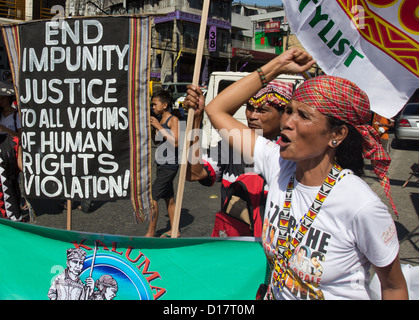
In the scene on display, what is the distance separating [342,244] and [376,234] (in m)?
0.14

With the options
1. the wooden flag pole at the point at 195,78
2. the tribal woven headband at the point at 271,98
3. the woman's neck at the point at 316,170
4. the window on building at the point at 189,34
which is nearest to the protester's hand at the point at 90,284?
the wooden flag pole at the point at 195,78

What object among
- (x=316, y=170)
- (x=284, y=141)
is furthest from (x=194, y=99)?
(x=316, y=170)

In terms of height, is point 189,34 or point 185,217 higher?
point 189,34

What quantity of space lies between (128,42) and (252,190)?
1507 mm

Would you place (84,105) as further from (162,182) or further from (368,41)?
(162,182)

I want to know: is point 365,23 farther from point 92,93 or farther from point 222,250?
point 92,93

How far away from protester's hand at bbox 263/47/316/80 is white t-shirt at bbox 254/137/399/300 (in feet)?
2.17

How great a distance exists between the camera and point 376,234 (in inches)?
58.7

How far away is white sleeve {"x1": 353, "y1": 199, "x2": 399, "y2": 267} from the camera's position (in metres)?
1.50

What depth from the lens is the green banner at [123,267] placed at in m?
2.14

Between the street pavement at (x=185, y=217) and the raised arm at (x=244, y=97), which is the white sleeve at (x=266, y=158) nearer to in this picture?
the raised arm at (x=244, y=97)

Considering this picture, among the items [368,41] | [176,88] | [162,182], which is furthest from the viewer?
[176,88]
